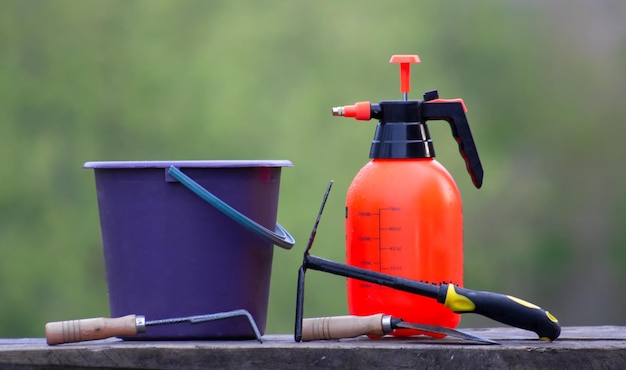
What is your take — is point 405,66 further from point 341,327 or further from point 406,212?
point 341,327

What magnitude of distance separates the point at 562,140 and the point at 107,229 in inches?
138

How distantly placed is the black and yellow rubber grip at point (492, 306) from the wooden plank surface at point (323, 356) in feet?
0.09

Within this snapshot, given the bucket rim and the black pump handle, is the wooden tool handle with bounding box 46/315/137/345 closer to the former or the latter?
the bucket rim

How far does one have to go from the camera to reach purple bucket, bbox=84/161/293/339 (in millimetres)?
1105

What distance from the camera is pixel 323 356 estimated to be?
103 cm

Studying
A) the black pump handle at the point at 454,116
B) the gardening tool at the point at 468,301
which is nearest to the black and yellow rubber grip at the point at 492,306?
the gardening tool at the point at 468,301

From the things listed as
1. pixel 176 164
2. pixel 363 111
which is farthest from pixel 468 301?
pixel 176 164

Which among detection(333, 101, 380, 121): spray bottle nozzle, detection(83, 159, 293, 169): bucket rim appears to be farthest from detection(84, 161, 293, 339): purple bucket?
detection(333, 101, 380, 121): spray bottle nozzle

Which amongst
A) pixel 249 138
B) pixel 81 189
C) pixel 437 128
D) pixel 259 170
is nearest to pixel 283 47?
pixel 249 138

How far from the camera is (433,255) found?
1112 millimetres

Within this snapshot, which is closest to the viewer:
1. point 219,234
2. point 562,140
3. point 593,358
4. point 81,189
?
point 593,358

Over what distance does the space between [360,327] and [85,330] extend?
298 millimetres

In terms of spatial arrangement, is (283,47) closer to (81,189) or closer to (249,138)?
(249,138)

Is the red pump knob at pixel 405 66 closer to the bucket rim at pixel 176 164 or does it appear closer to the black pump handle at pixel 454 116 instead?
the black pump handle at pixel 454 116
